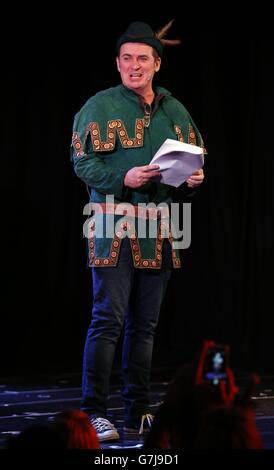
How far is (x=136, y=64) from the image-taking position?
347cm

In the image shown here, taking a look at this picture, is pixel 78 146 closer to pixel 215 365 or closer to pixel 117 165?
pixel 117 165

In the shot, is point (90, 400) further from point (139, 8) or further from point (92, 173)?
point (139, 8)

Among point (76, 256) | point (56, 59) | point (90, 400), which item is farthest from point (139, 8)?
point (90, 400)

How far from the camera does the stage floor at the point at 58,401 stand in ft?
11.5

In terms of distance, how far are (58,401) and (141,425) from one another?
1135mm

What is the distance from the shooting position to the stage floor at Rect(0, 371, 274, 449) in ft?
11.5

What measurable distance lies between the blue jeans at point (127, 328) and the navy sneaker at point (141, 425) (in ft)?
0.07

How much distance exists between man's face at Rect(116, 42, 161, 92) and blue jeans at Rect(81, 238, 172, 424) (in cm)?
58

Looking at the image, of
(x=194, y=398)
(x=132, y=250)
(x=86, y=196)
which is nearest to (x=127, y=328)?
(x=132, y=250)

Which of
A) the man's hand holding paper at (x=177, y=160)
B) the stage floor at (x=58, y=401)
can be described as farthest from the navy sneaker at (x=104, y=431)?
the man's hand holding paper at (x=177, y=160)

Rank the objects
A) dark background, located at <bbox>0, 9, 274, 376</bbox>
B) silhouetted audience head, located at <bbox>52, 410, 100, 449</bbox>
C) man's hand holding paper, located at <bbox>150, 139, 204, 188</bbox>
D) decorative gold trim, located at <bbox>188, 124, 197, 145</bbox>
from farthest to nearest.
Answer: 1. dark background, located at <bbox>0, 9, 274, 376</bbox>
2. decorative gold trim, located at <bbox>188, 124, 197, 145</bbox>
3. man's hand holding paper, located at <bbox>150, 139, 204, 188</bbox>
4. silhouetted audience head, located at <bbox>52, 410, 100, 449</bbox>

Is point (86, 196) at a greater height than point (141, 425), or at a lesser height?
greater

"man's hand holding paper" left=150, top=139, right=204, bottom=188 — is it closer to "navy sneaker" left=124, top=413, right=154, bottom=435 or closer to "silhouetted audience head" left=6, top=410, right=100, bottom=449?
"navy sneaker" left=124, top=413, right=154, bottom=435

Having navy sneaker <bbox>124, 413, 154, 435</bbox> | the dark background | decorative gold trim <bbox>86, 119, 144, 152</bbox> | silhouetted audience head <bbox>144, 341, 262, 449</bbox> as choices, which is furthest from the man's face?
the dark background
